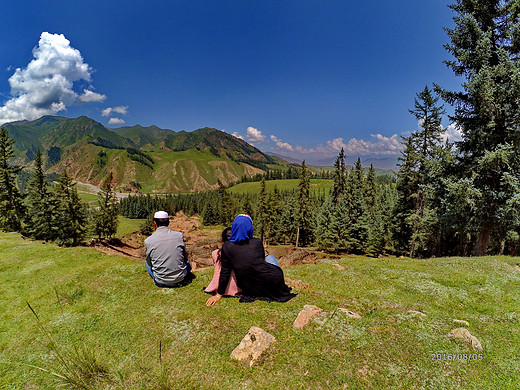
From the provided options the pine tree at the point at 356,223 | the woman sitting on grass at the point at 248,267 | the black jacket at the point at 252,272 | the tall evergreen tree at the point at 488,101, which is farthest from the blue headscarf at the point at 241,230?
the pine tree at the point at 356,223

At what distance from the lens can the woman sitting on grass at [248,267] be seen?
6879 millimetres

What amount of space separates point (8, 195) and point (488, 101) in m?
53.4

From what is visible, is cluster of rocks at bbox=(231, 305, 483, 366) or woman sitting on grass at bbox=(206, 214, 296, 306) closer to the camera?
cluster of rocks at bbox=(231, 305, 483, 366)

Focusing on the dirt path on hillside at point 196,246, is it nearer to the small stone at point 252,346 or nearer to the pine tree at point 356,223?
the pine tree at point 356,223

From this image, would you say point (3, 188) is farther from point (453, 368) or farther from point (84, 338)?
point (453, 368)

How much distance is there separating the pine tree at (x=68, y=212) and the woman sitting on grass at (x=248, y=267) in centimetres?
3918

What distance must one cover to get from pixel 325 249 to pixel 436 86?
1466 inches

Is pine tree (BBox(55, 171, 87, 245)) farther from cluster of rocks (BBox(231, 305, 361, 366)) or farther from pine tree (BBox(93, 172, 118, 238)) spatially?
cluster of rocks (BBox(231, 305, 361, 366))

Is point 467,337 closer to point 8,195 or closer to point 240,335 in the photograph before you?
point 240,335

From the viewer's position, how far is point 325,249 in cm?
4891

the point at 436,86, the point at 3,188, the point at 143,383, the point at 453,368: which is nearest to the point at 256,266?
the point at 143,383

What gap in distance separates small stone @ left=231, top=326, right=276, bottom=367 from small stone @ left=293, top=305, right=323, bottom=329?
94 centimetres

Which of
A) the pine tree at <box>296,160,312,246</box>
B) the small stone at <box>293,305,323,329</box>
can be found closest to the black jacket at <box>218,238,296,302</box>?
the small stone at <box>293,305,323,329</box>

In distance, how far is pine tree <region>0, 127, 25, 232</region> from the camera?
29828mm
